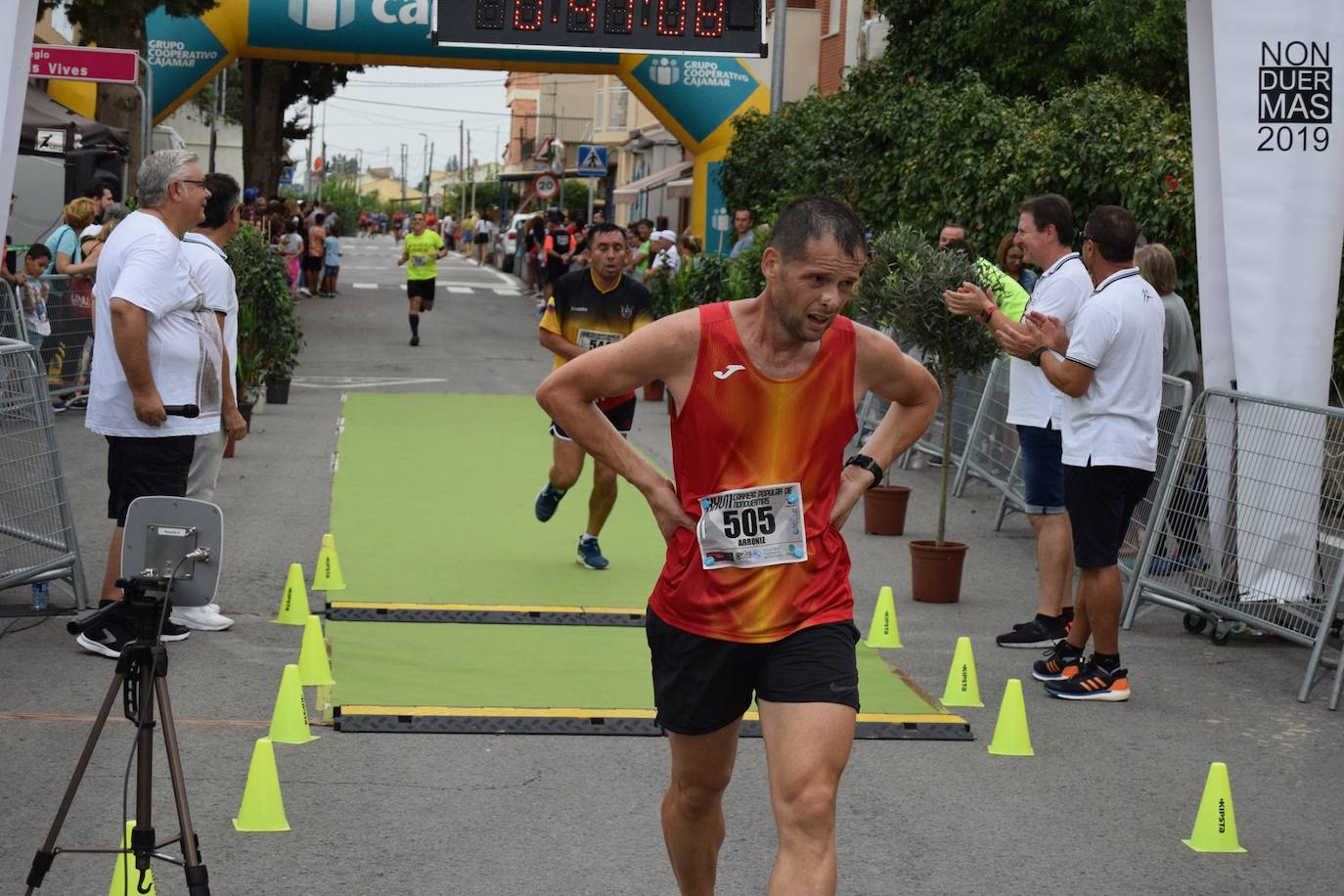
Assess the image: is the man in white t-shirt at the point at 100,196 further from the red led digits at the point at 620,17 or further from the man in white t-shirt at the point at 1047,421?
the man in white t-shirt at the point at 1047,421

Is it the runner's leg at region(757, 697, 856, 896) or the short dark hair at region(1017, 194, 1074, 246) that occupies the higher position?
the short dark hair at region(1017, 194, 1074, 246)

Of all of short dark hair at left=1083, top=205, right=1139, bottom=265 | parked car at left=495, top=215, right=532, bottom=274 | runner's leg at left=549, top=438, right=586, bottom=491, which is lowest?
runner's leg at left=549, top=438, right=586, bottom=491

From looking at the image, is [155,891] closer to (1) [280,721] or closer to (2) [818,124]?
(1) [280,721]

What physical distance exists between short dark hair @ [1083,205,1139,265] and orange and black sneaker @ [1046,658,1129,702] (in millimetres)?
1814

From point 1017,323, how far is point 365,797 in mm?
3546

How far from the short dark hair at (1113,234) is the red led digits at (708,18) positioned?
11.0 m

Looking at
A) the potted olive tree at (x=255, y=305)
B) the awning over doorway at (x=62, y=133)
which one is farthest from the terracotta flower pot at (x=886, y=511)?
the awning over doorway at (x=62, y=133)

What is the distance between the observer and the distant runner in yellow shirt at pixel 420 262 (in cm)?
2597

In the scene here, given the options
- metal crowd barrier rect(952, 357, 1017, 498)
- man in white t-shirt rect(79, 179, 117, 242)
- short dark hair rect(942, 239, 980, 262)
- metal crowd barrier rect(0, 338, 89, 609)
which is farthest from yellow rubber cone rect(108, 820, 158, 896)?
man in white t-shirt rect(79, 179, 117, 242)

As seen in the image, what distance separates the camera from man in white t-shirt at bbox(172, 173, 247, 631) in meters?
8.15

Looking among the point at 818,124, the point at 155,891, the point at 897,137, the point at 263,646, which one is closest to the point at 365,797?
the point at 155,891

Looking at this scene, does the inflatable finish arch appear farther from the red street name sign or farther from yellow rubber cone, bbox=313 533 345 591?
yellow rubber cone, bbox=313 533 345 591

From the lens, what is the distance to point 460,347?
27328 millimetres

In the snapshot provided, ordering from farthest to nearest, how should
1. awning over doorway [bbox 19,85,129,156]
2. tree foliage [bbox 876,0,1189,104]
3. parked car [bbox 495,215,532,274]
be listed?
1. parked car [bbox 495,215,532,274]
2. tree foliage [bbox 876,0,1189,104]
3. awning over doorway [bbox 19,85,129,156]
